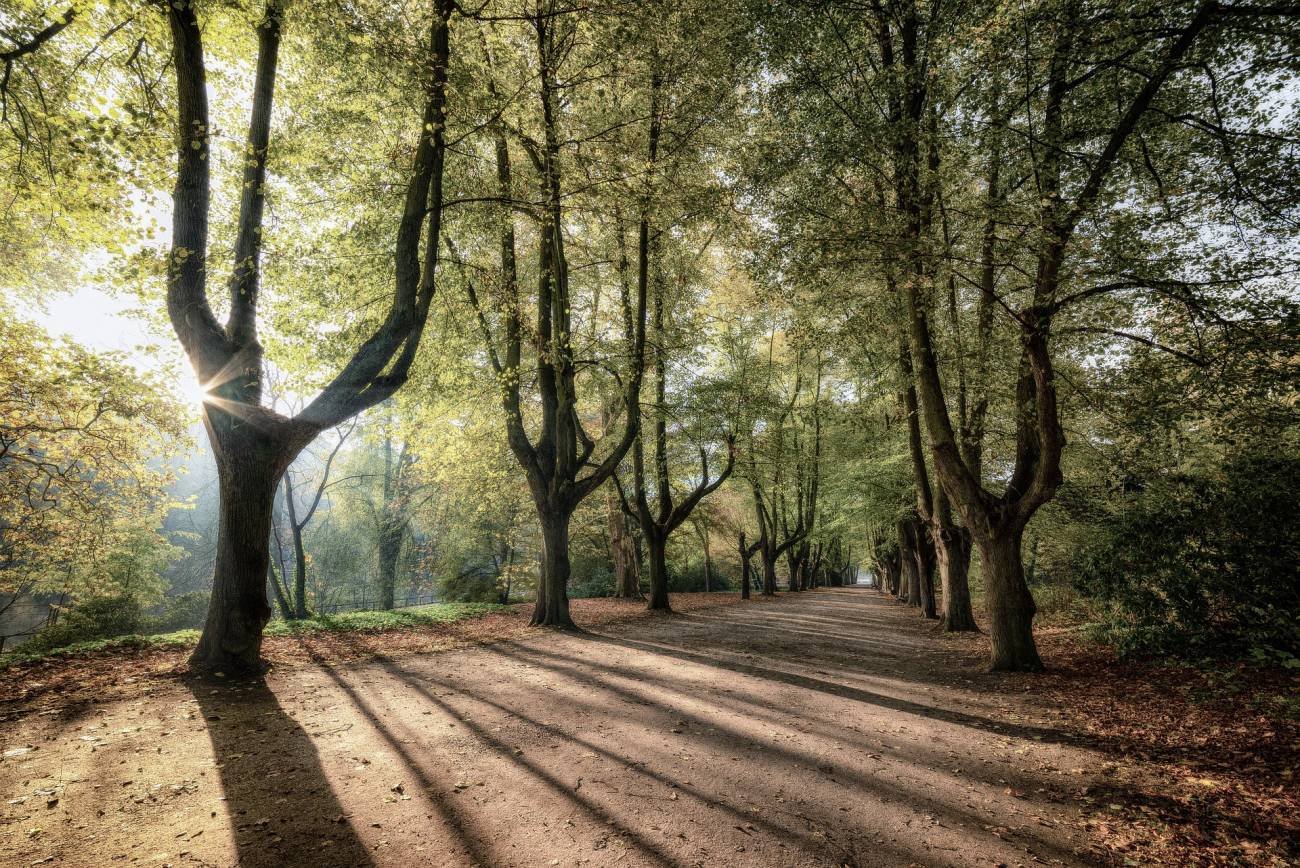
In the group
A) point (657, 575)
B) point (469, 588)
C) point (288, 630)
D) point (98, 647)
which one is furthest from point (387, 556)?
point (98, 647)

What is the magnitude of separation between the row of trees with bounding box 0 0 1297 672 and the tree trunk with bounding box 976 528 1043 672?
4cm

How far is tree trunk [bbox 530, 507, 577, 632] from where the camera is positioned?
12125 mm

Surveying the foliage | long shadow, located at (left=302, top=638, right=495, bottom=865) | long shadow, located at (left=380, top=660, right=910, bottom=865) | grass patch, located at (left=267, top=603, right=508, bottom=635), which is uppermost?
the foliage

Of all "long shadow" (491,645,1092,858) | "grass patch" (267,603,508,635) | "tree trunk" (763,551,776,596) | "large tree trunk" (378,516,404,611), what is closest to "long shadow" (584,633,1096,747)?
"long shadow" (491,645,1092,858)

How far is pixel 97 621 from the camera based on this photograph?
15883mm

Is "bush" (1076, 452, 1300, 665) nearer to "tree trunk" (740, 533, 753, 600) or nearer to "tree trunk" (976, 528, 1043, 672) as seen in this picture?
"tree trunk" (976, 528, 1043, 672)

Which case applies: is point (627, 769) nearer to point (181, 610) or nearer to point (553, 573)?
point (553, 573)

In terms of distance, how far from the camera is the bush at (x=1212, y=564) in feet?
21.0

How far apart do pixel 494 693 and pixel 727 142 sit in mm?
12104

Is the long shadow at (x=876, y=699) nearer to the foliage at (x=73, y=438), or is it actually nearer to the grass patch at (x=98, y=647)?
the grass patch at (x=98, y=647)

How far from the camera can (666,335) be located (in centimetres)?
1394

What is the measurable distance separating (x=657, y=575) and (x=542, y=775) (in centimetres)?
1287

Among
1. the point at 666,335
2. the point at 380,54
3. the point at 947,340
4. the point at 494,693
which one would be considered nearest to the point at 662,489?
the point at 666,335

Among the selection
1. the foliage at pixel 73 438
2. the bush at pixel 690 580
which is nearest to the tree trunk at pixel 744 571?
the bush at pixel 690 580
